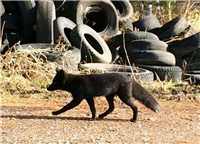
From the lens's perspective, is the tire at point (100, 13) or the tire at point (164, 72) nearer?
the tire at point (164, 72)

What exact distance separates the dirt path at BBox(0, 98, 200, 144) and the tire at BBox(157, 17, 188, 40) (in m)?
7.02

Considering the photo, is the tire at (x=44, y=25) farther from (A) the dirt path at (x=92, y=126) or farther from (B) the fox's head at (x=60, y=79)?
Answer: (B) the fox's head at (x=60, y=79)

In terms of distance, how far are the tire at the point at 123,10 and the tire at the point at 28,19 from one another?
3.67 meters

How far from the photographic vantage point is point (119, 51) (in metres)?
12.9

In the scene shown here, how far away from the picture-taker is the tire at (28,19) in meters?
13.0

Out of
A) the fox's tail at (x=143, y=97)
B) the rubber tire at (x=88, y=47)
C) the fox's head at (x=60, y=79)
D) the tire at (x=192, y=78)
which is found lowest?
the tire at (x=192, y=78)

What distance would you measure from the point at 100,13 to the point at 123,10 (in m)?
1.22

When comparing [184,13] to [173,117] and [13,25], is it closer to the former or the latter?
[13,25]

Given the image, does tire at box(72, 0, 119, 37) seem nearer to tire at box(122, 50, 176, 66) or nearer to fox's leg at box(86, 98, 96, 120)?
tire at box(122, 50, 176, 66)

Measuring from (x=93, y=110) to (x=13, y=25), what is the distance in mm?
7737

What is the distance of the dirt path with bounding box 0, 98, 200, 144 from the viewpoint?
531cm

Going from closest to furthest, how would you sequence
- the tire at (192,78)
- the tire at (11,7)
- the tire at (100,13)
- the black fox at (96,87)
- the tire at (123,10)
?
1. the black fox at (96,87)
2. the tire at (192,78)
3. the tire at (11,7)
4. the tire at (100,13)
5. the tire at (123,10)

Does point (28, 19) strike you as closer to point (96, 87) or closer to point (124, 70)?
point (124, 70)

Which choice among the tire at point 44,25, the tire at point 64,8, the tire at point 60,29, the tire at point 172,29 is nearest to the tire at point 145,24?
the tire at point 172,29
